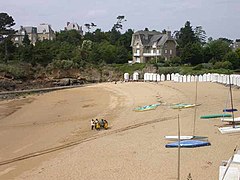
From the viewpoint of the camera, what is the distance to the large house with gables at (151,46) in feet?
193

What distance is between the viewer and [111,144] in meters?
11.0

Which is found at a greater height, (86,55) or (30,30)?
(30,30)

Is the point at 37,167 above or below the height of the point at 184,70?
below

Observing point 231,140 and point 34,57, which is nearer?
point 231,140

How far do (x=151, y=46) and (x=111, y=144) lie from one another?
2011 inches

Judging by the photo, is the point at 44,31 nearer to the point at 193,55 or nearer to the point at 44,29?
the point at 44,29

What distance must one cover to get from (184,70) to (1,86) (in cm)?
2027

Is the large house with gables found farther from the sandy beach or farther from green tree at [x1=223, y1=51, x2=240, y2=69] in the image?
the sandy beach

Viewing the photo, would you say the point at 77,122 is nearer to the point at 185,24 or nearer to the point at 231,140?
the point at 231,140

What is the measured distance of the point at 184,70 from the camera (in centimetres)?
3984

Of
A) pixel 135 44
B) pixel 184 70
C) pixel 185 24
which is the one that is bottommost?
pixel 184 70

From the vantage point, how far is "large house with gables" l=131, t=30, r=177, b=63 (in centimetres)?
5878

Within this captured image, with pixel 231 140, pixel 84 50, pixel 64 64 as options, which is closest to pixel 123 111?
pixel 231 140

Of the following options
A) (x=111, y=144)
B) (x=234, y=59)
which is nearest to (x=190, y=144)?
(x=111, y=144)
